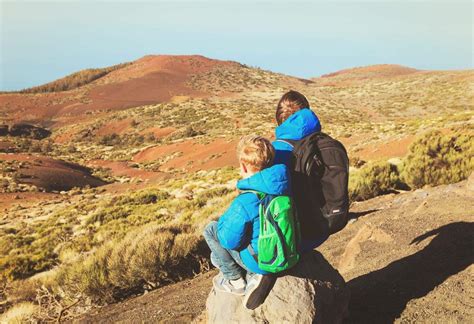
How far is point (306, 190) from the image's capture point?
3.80 metres

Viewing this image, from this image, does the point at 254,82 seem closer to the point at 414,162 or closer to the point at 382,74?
the point at 382,74

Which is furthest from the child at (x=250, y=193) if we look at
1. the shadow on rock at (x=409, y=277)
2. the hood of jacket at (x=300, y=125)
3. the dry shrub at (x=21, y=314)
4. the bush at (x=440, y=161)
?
the bush at (x=440, y=161)

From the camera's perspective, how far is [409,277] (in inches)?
203

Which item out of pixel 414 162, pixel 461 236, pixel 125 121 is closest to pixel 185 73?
pixel 125 121

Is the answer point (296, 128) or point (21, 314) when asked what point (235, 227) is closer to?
point (296, 128)

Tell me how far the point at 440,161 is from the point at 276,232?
9688 mm

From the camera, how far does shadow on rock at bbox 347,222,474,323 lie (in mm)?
4688

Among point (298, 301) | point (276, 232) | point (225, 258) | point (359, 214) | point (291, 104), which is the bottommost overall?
point (359, 214)

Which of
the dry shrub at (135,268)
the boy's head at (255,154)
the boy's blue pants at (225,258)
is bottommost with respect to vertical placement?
the dry shrub at (135,268)

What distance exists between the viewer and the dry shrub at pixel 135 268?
7.79 m

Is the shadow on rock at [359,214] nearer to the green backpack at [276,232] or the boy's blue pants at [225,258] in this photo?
the boy's blue pants at [225,258]

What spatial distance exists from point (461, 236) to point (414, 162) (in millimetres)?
5808

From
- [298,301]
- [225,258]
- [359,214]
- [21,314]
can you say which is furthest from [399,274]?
[21,314]

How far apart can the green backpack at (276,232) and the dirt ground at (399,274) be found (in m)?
1.69
